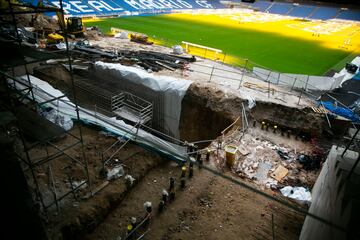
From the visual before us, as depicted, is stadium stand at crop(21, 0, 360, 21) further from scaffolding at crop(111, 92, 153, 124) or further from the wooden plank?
the wooden plank

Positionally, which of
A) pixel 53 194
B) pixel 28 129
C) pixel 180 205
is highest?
pixel 28 129

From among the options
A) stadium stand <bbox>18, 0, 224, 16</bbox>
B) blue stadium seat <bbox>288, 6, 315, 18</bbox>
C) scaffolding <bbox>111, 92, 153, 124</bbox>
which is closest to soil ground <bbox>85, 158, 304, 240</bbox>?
scaffolding <bbox>111, 92, 153, 124</bbox>

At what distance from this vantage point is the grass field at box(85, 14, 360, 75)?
22.8 m

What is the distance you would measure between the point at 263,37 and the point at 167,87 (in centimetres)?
2373

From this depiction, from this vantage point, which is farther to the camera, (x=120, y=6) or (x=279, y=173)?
(x=120, y=6)

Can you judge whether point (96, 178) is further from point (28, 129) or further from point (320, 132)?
point (320, 132)

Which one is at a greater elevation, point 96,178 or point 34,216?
point 34,216

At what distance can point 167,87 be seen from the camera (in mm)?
12141

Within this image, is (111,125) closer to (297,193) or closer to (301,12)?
(297,193)

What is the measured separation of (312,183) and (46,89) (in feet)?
35.2

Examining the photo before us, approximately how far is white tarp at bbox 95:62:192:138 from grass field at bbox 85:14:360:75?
8.53 meters

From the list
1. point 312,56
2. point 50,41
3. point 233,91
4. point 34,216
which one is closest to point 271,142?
point 233,91

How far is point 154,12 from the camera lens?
40.7 meters

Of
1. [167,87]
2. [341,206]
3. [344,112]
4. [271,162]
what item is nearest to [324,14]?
[344,112]
